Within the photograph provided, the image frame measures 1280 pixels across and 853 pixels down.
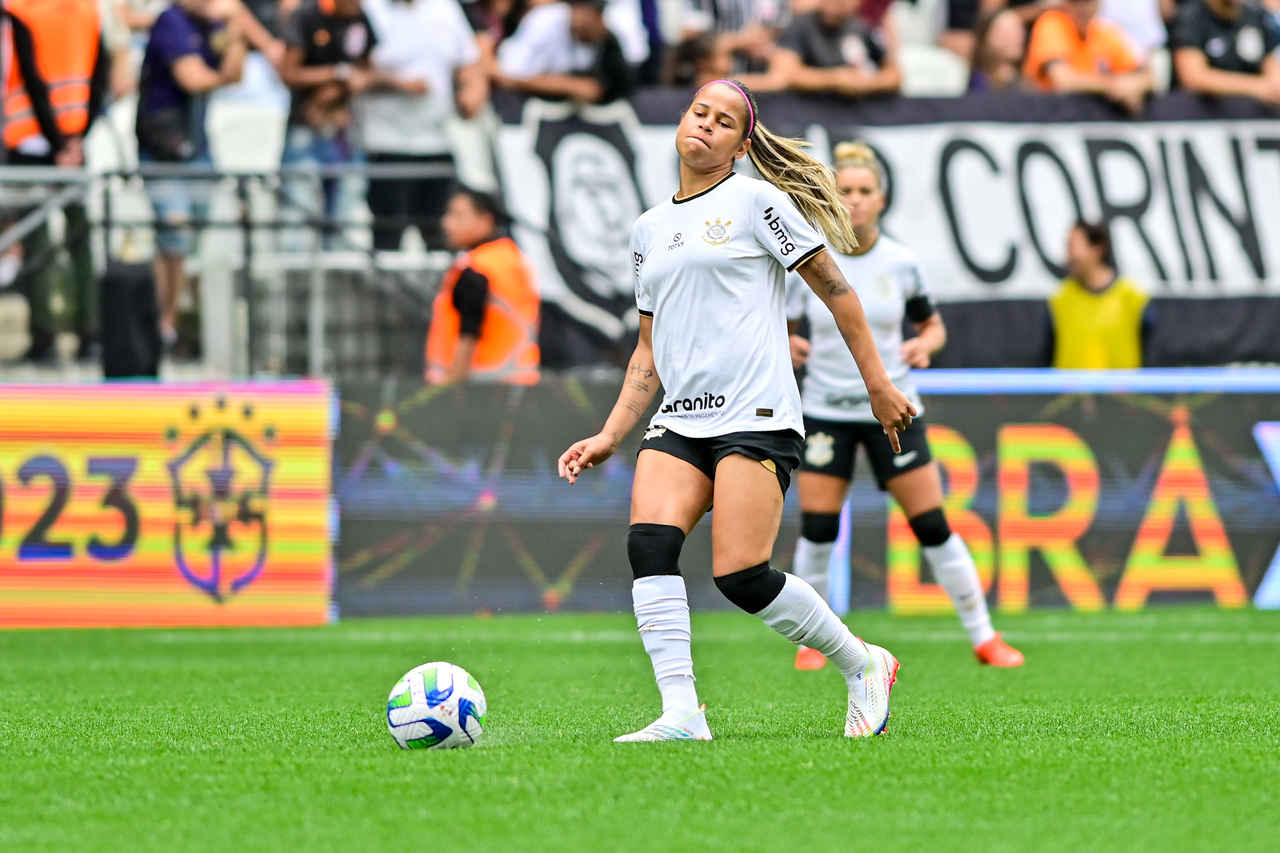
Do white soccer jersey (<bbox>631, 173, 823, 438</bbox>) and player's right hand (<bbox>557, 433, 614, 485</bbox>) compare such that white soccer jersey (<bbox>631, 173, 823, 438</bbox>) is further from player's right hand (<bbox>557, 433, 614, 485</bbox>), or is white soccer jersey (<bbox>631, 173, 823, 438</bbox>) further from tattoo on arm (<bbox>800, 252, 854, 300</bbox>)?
player's right hand (<bbox>557, 433, 614, 485</bbox>)

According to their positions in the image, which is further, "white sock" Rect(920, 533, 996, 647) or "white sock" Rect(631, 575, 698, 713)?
"white sock" Rect(920, 533, 996, 647)

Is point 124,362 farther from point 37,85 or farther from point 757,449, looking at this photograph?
point 757,449

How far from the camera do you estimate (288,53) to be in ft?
48.9

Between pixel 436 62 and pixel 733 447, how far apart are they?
29.2 feet

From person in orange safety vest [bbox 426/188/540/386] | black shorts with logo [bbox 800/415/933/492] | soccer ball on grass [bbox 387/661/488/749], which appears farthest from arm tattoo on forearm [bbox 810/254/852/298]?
person in orange safety vest [bbox 426/188/540/386]

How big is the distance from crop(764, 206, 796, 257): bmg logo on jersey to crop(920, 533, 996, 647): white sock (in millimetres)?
3924

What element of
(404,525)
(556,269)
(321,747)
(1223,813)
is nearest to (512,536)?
(404,525)

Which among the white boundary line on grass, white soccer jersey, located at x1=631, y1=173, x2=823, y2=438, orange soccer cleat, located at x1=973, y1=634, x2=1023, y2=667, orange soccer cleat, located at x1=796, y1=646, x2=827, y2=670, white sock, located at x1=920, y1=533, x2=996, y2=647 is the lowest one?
the white boundary line on grass

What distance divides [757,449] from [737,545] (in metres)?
0.33

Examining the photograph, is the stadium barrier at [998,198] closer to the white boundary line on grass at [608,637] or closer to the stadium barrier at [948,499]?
the stadium barrier at [948,499]

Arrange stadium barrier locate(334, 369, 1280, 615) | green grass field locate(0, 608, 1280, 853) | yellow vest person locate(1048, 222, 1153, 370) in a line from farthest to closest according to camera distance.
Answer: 1. yellow vest person locate(1048, 222, 1153, 370)
2. stadium barrier locate(334, 369, 1280, 615)
3. green grass field locate(0, 608, 1280, 853)

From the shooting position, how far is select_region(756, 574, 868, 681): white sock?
675 cm

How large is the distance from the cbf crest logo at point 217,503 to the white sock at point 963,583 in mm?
4783

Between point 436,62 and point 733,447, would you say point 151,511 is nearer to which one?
point 436,62
